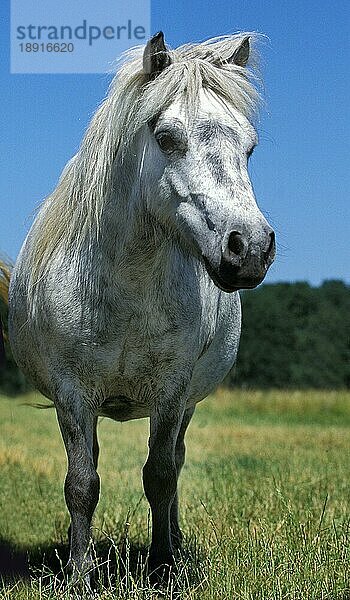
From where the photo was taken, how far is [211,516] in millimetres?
5406

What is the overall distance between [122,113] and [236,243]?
38.6 inches

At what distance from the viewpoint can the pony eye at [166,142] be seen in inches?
138

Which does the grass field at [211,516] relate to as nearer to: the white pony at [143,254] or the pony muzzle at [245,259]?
the white pony at [143,254]

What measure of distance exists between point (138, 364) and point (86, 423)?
368 mm

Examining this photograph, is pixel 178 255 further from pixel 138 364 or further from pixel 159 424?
pixel 159 424

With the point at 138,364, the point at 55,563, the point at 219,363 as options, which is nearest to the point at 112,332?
the point at 138,364

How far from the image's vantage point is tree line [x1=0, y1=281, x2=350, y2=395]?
22.3 metres

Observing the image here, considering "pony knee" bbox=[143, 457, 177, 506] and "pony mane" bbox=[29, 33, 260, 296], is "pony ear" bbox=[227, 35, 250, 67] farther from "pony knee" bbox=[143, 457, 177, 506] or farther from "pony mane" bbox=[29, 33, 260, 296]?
"pony knee" bbox=[143, 457, 177, 506]

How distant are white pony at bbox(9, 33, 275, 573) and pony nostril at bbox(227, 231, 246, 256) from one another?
0.06 meters

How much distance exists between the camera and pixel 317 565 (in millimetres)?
4098

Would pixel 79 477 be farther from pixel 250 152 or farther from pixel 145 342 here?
pixel 250 152

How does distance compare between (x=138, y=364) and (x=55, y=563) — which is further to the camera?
(x=55, y=563)

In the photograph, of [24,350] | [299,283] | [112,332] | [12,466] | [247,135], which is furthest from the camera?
[299,283]

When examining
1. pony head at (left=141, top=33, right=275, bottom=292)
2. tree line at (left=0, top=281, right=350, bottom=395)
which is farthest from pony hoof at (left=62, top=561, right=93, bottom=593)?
tree line at (left=0, top=281, right=350, bottom=395)
